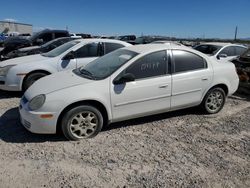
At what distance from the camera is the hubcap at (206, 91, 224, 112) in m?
5.67

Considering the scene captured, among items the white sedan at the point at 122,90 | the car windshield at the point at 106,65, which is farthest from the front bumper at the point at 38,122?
the car windshield at the point at 106,65

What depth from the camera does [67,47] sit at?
7734 millimetres

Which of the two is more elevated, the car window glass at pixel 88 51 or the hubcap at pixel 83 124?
the car window glass at pixel 88 51

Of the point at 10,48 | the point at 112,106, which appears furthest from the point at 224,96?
the point at 10,48

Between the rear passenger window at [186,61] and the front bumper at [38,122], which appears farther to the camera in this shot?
the rear passenger window at [186,61]

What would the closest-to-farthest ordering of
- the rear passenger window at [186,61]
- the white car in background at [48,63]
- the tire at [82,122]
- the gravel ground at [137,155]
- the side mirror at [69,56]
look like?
the gravel ground at [137,155] < the tire at [82,122] < the rear passenger window at [186,61] < the white car in background at [48,63] < the side mirror at [69,56]

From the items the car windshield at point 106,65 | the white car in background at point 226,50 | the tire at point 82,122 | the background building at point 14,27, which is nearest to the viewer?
the tire at point 82,122

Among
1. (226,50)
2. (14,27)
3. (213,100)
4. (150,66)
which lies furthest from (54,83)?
(14,27)

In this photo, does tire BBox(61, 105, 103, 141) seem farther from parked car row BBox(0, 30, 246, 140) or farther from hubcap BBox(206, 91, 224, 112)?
hubcap BBox(206, 91, 224, 112)

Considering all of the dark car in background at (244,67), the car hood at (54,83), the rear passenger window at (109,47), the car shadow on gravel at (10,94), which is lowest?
the car shadow on gravel at (10,94)

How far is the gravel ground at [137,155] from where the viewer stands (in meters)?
3.39

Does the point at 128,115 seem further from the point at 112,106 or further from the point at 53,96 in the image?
the point at 53,96

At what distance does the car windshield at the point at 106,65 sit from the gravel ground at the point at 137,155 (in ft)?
3.39

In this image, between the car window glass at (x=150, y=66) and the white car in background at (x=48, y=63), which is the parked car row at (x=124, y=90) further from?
the white car in background at (x=48, y=63)
